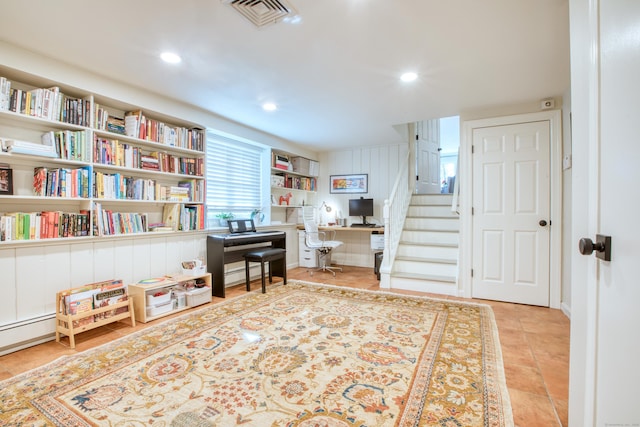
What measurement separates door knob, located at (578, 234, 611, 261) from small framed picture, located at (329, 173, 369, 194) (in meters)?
4.81

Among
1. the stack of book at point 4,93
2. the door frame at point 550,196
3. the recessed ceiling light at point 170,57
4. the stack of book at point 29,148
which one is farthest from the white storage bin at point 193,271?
the door frame at point 550,196

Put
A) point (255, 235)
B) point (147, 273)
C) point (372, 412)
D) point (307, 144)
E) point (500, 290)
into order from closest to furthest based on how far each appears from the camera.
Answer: point (372, 412) → point (147, 273) → point (500, 290) → point (255, 235) → point (307, 144)

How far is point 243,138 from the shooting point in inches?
169

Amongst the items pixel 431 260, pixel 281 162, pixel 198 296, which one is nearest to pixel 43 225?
pixel 198 296

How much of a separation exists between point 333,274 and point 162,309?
262 cm

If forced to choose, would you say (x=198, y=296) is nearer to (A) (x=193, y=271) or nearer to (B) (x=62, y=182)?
(A) (x=193, y=271)

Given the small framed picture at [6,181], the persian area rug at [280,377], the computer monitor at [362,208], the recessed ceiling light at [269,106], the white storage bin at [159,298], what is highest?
the recessed ceiling light at [269,106]

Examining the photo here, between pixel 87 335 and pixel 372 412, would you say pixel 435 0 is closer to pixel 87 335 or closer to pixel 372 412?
pixel 372 412

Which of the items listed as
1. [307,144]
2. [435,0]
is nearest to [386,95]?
[435,0]

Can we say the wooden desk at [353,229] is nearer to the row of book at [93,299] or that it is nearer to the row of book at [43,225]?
the row of book at [93,299]

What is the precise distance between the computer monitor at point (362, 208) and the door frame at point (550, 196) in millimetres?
1914

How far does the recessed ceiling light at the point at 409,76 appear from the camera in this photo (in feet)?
8.69

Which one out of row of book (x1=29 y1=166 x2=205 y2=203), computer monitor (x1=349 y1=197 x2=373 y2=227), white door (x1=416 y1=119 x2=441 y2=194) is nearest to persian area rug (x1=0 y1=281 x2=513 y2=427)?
row of book (x1=29 y1=166 x2=205 y2=203)

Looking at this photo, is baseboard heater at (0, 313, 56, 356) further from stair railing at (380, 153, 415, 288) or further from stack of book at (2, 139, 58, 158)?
stair railing at (380, 153, 415, 288)
